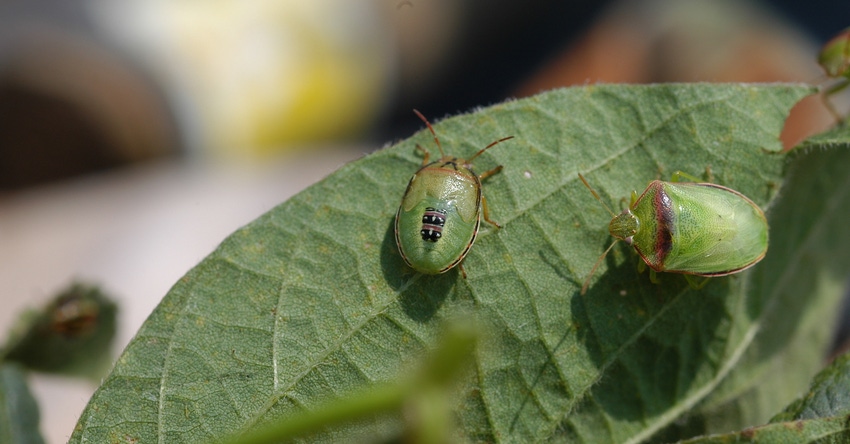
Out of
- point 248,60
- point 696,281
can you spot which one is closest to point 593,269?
point 696,281

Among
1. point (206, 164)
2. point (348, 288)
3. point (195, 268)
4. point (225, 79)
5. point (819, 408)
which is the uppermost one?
point (225, 79)

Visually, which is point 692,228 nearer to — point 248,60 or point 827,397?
point 827,397

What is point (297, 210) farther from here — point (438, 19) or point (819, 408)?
point (438, 19)

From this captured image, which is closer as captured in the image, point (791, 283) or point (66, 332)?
point (791, 283)

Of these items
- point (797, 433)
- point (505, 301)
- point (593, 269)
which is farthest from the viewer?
point (593, 269)

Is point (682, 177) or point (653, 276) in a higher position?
point (682, 177)

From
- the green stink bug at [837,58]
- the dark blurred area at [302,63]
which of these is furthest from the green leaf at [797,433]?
the dark blurred area at [302,63]

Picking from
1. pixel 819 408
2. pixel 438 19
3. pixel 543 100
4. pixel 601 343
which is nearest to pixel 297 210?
pixel 543 100
